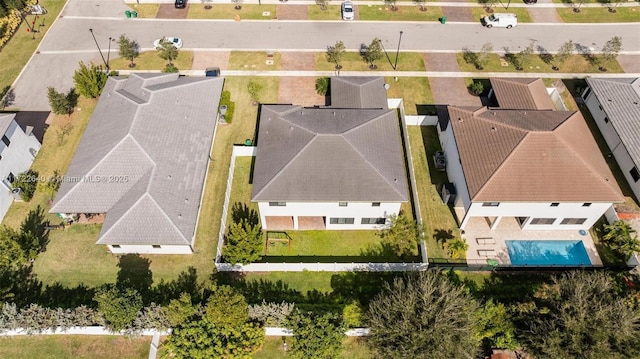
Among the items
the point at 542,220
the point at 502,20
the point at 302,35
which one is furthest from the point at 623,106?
the point at 302,35

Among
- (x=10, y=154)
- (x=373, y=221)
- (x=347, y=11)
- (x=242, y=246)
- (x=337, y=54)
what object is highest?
(x=347, y=11)

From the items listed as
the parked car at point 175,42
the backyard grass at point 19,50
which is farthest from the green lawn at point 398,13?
the backyard grass at point 19,50

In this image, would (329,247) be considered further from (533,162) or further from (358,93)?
(533,162)

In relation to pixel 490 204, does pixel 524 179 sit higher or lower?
higher

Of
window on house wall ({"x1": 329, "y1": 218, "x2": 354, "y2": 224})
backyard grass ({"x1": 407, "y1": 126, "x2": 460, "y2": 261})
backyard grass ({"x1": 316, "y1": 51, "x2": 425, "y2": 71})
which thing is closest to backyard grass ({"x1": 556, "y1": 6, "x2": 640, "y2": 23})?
backyard grass ({"x1": 316, "y1": 51, "x2": 425, "y2": 71})

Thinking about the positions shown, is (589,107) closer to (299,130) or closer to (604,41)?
(604,41)

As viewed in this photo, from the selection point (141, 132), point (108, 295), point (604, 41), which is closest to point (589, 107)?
point (604, 41)

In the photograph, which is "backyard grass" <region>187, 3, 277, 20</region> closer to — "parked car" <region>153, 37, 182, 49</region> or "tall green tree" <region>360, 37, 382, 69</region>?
"parked car" <region>153, 37, 182, 49</region>
